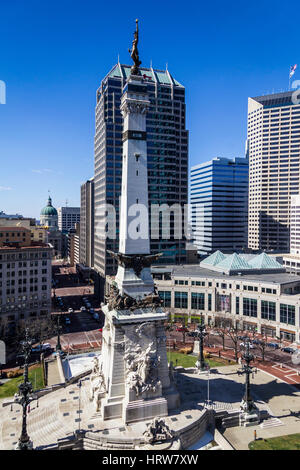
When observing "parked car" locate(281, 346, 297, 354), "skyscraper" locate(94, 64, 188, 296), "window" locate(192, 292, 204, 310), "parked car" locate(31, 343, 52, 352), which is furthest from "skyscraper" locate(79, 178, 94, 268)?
"parked car" locate(281, 346, 297, 354)

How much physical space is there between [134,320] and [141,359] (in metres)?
3.86

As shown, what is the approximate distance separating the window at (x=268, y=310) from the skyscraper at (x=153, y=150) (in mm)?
34386

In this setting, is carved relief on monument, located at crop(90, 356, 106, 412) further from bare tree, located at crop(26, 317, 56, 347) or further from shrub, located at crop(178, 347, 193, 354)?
bare tree, located at crop(26, 317, 56, 347)

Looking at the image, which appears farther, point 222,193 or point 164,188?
point 222,193

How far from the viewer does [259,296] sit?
66.8 meters

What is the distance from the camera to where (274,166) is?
154500 mm

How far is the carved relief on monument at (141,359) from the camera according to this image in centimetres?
3212

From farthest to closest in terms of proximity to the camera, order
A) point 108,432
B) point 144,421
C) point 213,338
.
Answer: point 213,338
point 144,421
point 108,432

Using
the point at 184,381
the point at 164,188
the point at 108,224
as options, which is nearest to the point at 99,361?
the point at 184,381

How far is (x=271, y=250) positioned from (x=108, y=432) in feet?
424

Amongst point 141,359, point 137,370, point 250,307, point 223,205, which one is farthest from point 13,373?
point 223,205

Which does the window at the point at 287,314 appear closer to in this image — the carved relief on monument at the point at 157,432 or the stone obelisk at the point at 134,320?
the stone obelisk at the point at 134,320
